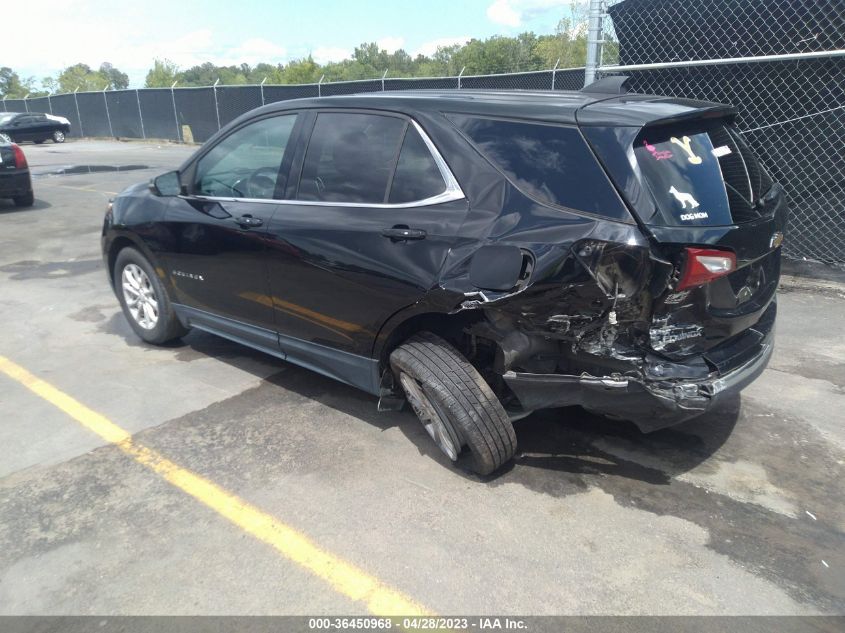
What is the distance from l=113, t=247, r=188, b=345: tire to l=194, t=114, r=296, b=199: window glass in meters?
0.91

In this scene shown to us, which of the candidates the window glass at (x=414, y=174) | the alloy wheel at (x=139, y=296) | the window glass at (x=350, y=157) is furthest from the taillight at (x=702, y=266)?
the alloy wheel at (x=139, y=296)

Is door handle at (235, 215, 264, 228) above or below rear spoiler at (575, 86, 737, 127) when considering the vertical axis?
below

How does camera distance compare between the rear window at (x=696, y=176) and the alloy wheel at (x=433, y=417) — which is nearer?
the rear window at (x=696, y=176)

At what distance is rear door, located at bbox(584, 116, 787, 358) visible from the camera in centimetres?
278

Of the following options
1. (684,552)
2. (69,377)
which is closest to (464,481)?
(684,552)

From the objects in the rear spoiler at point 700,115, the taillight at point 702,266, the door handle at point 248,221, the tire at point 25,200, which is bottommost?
the tire at point 25,200

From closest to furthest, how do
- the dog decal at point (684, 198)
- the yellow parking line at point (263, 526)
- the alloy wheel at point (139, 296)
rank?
the yellow parking line at point (263, 526) < the dog decal at point (684, 198) < the alloy wheel at point (139, 296)

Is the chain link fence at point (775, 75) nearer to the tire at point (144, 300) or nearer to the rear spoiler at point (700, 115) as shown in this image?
the rear spoiler at point (700, 115)

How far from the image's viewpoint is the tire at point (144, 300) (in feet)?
16.2

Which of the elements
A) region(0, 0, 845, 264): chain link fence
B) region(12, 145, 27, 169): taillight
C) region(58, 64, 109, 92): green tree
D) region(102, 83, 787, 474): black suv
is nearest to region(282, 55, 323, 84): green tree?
region(58, 64, 109, 92): green tree

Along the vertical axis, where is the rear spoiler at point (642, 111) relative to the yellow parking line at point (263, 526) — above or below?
above

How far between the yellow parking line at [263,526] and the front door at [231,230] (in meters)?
1.00

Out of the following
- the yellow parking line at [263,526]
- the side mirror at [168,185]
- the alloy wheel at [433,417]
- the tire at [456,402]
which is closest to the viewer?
the yellow parking line at [263,526]

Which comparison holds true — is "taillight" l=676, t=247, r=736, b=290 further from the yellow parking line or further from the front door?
the front door
